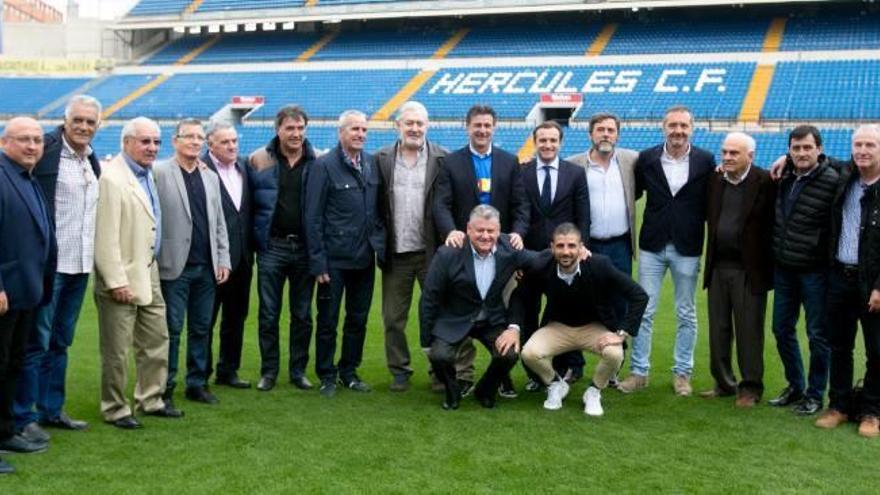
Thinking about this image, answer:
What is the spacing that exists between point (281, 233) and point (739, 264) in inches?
122

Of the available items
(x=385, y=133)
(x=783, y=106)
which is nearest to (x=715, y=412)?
(x=783, y=106)

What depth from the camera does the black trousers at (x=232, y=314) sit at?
6391mm

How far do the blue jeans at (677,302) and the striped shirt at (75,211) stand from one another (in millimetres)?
3591

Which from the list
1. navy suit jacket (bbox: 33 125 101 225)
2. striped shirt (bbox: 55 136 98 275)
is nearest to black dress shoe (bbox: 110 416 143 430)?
striped shirt (bbox: 55 136 98 275)

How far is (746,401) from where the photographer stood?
6.09 meters

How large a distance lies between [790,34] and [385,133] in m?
13.0

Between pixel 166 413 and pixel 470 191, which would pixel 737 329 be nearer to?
pixel 470 191

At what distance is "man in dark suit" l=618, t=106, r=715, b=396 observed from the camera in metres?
6.30

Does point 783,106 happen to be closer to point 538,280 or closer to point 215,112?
point 215,112

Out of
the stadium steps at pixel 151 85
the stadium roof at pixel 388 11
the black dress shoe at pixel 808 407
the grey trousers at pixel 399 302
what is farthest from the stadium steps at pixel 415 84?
the black dress shoe at pixel 808 407

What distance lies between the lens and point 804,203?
5707 mm

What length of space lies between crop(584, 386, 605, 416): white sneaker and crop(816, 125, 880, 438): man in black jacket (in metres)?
1.30

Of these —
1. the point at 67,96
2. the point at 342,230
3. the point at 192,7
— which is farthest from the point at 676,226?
the point at 192,7

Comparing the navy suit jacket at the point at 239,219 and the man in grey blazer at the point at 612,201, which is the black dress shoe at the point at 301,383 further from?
the man in grey blazer at the point at 612,201
